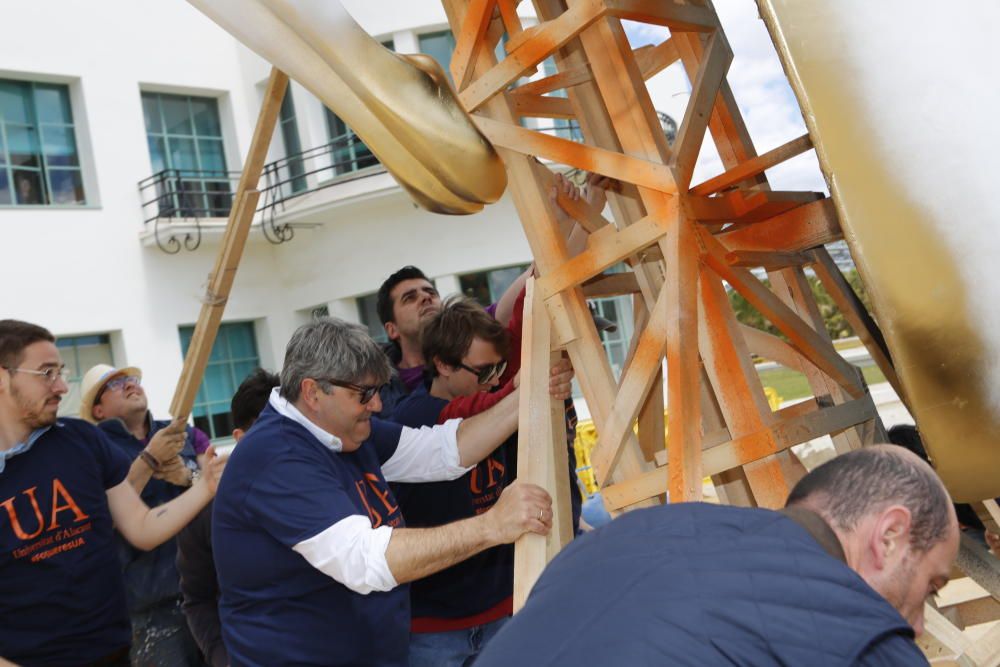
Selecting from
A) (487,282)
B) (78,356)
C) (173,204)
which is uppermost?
(173,204)

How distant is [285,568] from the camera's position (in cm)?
230

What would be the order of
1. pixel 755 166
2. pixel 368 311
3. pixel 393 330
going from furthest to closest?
1. pixel 368 311
2. pixel 393 330
3. pixel 755 166

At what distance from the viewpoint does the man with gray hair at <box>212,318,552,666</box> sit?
2.19 m

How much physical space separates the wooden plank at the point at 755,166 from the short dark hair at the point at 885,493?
4.56 ft

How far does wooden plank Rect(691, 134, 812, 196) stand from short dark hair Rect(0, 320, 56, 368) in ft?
6.27

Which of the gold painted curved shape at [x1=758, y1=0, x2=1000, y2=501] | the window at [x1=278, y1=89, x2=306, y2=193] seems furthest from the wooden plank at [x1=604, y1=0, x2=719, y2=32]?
the window at [x1=278, y1=89, x2=306, y2=193]

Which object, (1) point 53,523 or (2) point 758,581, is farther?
(1) point 53,523

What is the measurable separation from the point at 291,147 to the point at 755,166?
414 inches

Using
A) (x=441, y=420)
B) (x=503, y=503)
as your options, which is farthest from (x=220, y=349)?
(x=503, y=503)

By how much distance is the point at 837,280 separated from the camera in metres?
3.00

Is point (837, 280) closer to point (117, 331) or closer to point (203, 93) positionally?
point (117, 331)

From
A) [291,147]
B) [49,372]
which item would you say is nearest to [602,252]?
[49,372]

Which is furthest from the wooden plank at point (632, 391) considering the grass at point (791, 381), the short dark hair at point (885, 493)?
the grass at point (791, 381)

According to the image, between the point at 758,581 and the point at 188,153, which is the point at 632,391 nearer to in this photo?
the point at 758,581
